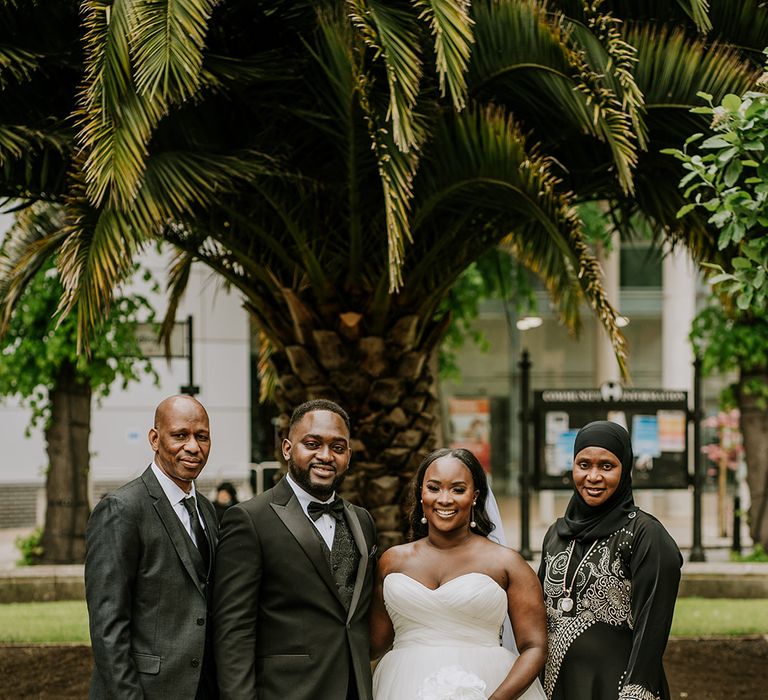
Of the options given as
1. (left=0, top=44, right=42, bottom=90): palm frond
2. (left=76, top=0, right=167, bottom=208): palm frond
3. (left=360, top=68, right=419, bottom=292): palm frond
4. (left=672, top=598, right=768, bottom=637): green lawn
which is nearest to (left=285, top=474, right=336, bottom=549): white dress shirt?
(left=360, top=68, right=419, bottom=292): palm frond

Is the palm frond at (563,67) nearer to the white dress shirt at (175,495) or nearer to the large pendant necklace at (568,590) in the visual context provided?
the large pendant necklace at (568,590)

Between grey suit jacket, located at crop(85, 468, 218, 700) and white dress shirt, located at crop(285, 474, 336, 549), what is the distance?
46 centimetres

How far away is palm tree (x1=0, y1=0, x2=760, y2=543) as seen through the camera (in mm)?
5672

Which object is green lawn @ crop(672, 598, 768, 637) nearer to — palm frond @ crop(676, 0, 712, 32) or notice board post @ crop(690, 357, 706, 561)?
notice board post @ crop(690, 357, 706, 561)

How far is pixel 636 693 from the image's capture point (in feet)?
13.4

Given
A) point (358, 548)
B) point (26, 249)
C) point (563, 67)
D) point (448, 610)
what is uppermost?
point (563, 67)

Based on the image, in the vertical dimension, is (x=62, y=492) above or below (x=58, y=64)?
below

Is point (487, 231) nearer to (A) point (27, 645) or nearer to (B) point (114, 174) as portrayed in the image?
(B) point (114, 174)

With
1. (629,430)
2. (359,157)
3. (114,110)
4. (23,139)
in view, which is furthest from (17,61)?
(629,430)

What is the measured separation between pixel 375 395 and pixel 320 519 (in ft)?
10.9

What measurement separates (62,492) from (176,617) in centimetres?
976

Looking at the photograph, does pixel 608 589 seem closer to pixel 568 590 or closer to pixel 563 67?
pixel 568 590

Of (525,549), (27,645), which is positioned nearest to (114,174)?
(27,645)

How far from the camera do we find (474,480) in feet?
13.9
